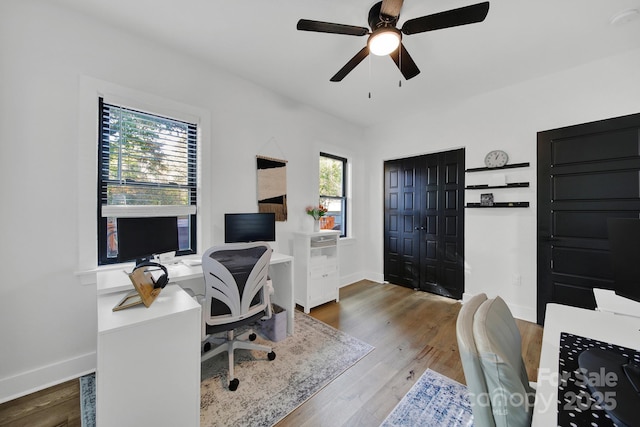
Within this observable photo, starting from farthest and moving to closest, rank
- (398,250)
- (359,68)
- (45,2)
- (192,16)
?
1. (398,250)
2. (359,68)
3. (192,16)
4. (45,2)

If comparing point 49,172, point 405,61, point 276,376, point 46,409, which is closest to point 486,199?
point 405,61

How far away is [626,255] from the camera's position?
1.07 metres

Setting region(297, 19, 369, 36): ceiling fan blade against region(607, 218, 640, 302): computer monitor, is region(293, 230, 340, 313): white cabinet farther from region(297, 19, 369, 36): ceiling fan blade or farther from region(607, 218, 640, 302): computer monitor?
region(607, 218, 640, 302): computer monitor

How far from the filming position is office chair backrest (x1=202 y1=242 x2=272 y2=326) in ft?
5.80

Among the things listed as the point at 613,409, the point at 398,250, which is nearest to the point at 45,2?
the point at 613,409

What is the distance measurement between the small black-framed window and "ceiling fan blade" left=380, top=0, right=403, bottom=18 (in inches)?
96.5

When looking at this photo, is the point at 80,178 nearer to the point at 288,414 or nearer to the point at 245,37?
the point at 245,37

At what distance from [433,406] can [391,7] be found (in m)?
2.62

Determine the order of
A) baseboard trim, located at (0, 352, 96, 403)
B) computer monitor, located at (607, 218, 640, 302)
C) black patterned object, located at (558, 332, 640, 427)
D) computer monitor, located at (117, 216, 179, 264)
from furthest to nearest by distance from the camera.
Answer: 1. computer monitor, located at (117, 216, 179, 264)
2. baseboard trim, located at (0, 352, 96, 403)
3. computer monitor, located at (607, 218, 640, 302)
4. black patterned object, located at (558, 332, 640, 427)

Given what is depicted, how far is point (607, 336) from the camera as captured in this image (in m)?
1.04

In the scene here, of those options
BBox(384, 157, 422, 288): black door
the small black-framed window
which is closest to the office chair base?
the small black-framed window

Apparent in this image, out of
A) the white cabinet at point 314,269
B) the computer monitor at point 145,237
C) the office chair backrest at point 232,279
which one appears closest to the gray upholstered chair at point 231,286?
the office chair backrest at point 232,279

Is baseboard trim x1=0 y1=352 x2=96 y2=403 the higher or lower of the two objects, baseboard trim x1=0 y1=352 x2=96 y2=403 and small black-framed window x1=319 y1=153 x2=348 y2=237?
the lower

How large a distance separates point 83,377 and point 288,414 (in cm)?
168
